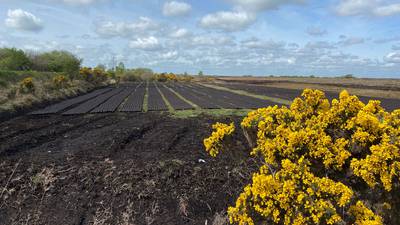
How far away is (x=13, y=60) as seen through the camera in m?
50.2

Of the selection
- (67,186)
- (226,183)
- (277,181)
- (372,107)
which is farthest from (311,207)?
(67,186)

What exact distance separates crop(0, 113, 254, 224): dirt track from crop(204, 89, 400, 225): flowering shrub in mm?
864

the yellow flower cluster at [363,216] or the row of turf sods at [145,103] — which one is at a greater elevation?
the yellow flower cluster at [363,216]

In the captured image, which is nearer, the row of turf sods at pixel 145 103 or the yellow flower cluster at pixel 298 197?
the yellow flower cluster at pixel 298 197

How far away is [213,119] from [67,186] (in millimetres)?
11610

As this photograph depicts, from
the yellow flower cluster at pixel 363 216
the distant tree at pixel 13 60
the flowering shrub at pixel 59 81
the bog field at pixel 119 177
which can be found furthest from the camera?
the distant tree at pixel 13 60

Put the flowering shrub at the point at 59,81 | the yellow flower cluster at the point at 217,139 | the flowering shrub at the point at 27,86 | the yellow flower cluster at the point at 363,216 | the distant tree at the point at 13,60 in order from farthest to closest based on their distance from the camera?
the distant tree at the point at 13,60 < the flowering shrub at the point at 59,81 < the flowering shrub at the point at 27,86 < the yellow flower cluster at the point at 217,139 < the yellow flower cluster at the point at 363,216

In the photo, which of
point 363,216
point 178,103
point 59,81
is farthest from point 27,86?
point 363,216

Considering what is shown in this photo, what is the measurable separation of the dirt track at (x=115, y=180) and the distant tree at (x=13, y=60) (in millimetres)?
42103

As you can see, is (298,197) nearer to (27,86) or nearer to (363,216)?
(363,216)

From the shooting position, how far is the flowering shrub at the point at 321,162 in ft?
Answer: 11.4

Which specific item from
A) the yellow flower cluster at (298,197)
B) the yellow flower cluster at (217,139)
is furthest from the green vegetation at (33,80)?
the yellow flower cluster at (298,197)

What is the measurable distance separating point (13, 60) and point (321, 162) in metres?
56.1

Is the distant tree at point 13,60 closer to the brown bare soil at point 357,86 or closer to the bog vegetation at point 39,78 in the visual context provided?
the bog vegetation at point 39,78
